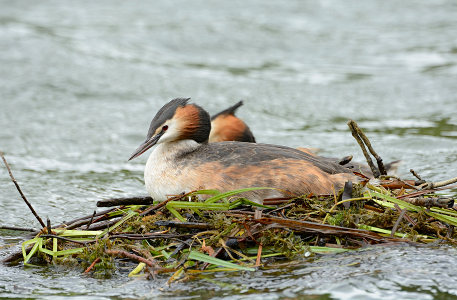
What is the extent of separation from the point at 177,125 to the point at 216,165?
0.56m

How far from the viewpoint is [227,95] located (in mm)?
12617

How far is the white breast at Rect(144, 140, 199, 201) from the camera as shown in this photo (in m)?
5.68

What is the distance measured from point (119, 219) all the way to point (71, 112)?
21.8 ft

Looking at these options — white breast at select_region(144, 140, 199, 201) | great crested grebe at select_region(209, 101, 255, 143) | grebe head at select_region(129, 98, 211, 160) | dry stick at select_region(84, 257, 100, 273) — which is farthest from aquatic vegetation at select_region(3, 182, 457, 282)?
great crested grebe at select_region(209, 101, 255, 143)

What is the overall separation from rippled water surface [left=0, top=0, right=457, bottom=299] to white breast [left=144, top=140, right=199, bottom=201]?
3.33 feet

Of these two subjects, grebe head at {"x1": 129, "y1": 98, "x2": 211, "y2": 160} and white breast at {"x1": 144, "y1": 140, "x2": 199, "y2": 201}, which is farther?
grebe head at {"x1": 129, "y1": 98, "x2": 211, "y2": 160}

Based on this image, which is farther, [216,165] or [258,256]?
[216,165]

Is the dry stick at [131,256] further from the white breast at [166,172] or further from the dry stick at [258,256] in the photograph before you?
the white breast at [166,172]

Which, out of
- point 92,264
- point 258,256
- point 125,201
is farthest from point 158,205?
point 258,256

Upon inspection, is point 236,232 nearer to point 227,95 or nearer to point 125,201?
point 125,201

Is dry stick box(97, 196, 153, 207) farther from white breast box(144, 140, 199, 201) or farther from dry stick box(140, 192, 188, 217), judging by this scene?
dry stick box(140, 192, 188, 217)

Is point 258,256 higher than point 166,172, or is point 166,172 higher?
point 166,172

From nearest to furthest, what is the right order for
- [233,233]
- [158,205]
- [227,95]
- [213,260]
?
[213,260]
[233,233]
[158,205]
[227,95]

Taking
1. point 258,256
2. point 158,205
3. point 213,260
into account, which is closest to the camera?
point 213,260
